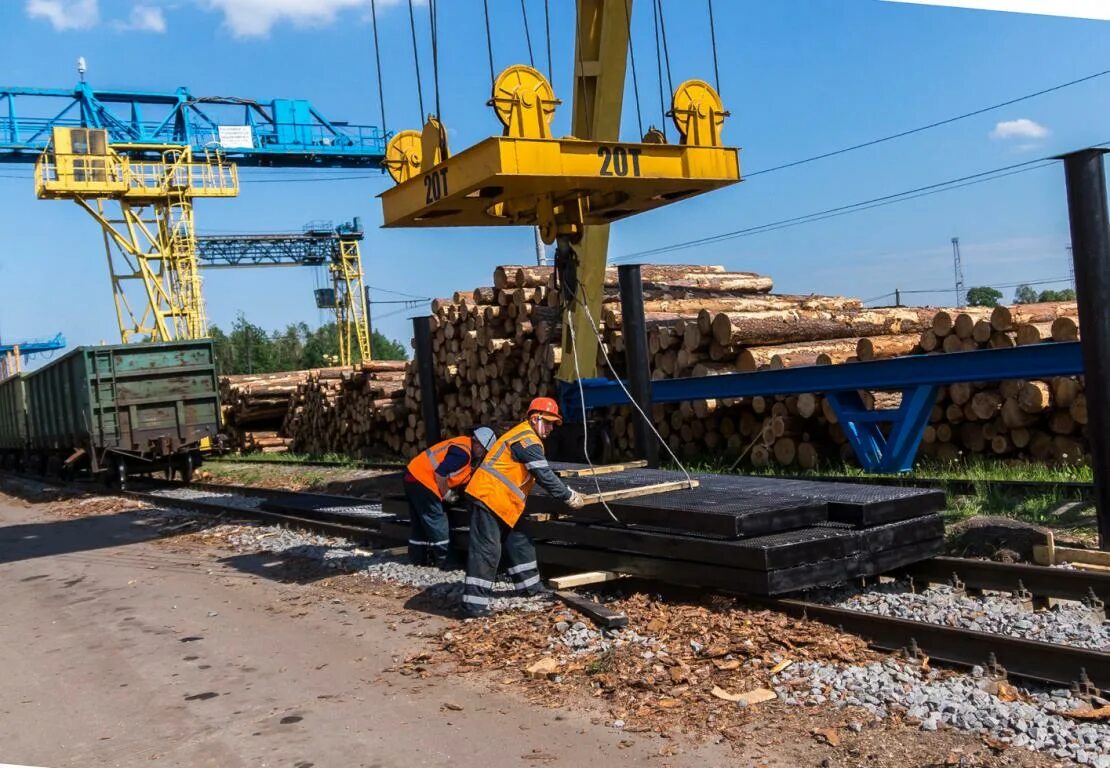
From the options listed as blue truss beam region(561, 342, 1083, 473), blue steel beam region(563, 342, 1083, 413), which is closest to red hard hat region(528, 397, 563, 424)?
blue truss beam region(561, 342, 1083, 473)

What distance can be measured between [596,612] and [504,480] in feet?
3.86

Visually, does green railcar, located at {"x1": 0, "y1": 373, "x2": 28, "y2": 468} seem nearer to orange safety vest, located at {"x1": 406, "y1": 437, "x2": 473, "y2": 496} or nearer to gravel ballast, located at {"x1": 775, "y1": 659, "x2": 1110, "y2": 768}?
orange safety vest, located at {"x1": 406, "y1": 437, "x2": 473, "y2": 496}

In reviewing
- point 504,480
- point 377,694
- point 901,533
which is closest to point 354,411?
point 504,480

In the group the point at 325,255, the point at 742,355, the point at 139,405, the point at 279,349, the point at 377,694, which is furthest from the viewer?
the point at 279,349

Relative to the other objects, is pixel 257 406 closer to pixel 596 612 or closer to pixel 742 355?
pixel 742 355

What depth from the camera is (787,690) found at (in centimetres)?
464

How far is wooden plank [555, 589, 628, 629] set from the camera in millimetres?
5773

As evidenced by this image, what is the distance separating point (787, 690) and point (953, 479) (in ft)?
16.5

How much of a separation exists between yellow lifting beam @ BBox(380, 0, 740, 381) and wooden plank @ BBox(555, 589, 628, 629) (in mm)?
2022

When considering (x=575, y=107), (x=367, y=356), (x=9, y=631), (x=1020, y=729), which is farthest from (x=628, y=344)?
(x=367, y=356)

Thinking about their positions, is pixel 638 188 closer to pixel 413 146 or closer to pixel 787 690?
pixel 413 146

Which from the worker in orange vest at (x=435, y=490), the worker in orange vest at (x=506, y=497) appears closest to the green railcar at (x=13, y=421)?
the worker in orange vest at (x=435, y=490)

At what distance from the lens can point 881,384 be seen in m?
9.30

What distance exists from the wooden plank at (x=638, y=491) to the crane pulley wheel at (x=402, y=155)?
121 inches
